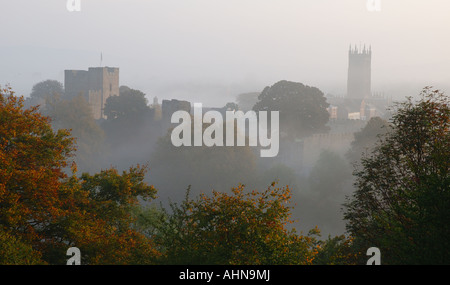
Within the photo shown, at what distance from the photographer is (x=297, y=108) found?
59250 millimetres

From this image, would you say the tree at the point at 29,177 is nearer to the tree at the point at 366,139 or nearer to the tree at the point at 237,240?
the tree at the point at 237,240

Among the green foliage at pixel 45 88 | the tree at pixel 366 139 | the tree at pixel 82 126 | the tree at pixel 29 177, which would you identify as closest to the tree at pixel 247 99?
the green foliage at pixel 45 88

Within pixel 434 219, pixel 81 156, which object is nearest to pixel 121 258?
pixel 434 219

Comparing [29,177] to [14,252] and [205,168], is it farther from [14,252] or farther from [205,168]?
[205,168]

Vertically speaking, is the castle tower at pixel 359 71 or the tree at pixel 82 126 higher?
the castle tower at pixel 359 71

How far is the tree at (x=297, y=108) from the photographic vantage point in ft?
194

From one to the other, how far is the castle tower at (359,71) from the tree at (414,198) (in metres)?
157

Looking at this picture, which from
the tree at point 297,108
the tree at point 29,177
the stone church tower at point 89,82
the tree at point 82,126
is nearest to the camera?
the tree at point 29,177

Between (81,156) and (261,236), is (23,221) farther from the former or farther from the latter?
(81,156)

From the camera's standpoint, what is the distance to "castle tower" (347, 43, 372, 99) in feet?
577

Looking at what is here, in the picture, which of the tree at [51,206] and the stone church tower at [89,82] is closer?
the tree at [51,206]

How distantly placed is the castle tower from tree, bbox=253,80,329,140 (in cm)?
12011

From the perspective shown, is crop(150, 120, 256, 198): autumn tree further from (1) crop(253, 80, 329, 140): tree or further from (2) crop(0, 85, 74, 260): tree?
(2) crop(0, 85, 74, 260): tree

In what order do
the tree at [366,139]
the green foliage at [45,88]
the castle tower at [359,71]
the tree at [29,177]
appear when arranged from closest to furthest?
the tree at [29,177] → the tree at [366,139] → the green foliage at [45,88] → the castle tower at [359,71]
